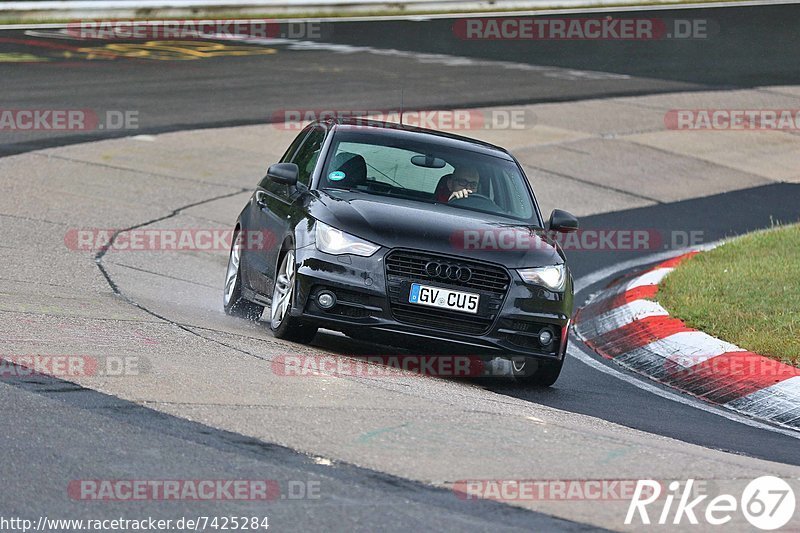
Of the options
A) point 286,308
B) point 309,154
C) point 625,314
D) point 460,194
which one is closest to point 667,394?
point 460,194

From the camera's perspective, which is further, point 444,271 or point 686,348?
point 686,348

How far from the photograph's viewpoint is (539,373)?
29.6 feet

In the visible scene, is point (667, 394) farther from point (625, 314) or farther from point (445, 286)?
point (625, 314)

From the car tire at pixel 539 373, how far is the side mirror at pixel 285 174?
1.97 meters

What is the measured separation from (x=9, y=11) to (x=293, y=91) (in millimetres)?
9072

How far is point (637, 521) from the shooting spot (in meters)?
5.35

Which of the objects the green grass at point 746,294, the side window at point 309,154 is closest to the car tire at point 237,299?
the side window at point 309,154

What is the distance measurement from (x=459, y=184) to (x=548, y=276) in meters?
1.29

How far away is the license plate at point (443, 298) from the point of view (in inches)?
329

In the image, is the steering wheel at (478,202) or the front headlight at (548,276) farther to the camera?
the steering wheel at (478,202)

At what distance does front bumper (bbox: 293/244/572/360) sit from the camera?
27.4 ft

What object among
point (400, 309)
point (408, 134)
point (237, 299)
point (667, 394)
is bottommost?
point (667, 394)

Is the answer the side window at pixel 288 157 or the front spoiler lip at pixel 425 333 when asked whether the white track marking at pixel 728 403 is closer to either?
the front spoiler lip at pixel 425 333

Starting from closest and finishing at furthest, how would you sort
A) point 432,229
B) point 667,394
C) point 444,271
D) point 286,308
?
1. point 444,271
2. point 432,229
3. point 286,308
4. point 667,394
